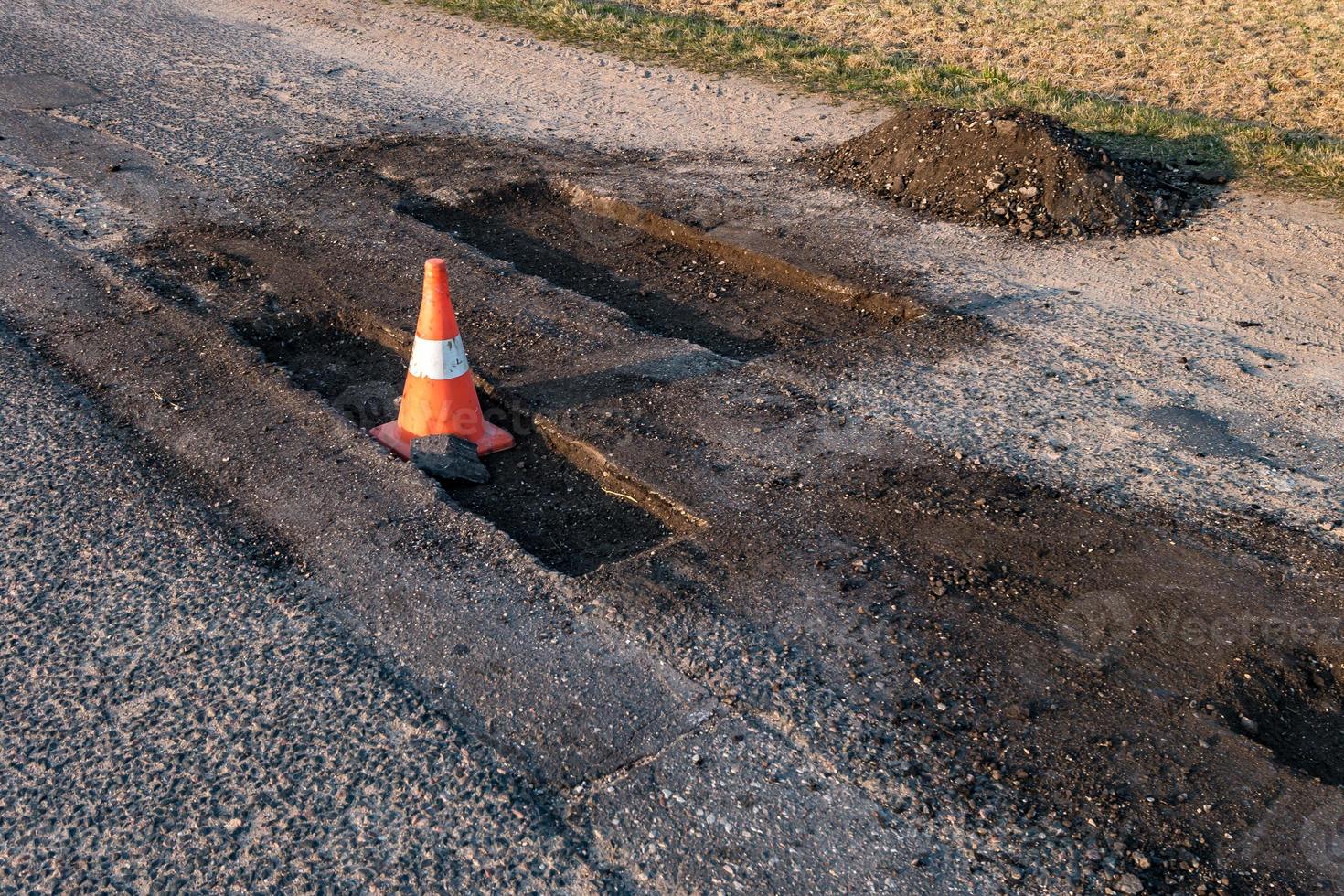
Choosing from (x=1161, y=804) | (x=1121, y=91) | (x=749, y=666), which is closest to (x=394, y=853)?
(x=749, y=666)

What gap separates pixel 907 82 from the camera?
954cm

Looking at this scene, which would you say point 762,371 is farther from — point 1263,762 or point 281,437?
point 1263,762

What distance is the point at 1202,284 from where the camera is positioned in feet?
20.4

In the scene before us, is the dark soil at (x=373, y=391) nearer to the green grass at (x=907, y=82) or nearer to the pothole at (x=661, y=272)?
the pothole at (x=661, y=272)

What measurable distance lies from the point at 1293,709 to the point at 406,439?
3.32m

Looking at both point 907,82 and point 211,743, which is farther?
point 907,82

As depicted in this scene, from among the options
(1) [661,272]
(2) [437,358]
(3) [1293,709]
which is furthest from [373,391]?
(3) [1293,709]

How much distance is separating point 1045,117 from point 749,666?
16.6 feet

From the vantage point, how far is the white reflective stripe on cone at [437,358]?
4.64 metres

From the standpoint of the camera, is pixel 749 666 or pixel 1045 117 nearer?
pixel 749 666

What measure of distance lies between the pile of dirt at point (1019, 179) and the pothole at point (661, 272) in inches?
54.8

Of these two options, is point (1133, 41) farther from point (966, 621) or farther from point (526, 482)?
point (966, 621)

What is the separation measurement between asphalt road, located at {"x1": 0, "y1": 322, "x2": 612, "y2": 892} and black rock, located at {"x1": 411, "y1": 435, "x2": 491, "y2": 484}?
73 centimetres

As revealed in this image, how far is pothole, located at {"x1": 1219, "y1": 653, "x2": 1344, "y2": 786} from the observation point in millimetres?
3264
